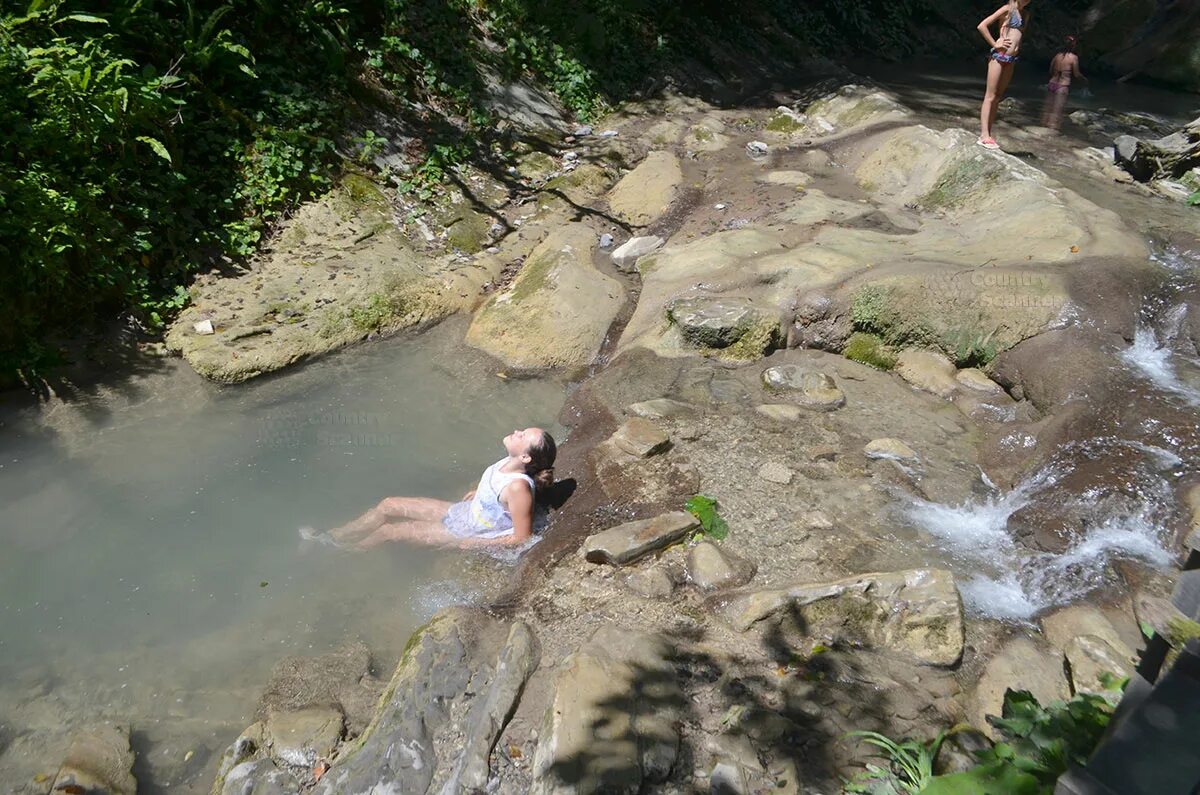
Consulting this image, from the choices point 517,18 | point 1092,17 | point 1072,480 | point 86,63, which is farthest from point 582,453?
point 1092,17

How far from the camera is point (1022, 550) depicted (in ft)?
13.8

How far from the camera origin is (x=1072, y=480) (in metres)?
4.53

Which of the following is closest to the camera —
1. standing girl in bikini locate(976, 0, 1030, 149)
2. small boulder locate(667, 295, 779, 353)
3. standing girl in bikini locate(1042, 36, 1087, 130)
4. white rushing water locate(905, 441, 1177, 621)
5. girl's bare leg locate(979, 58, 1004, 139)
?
white rushing water locate(905, 441, 1177, 621)

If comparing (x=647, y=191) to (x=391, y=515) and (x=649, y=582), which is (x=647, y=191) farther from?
(x=649, y=582)

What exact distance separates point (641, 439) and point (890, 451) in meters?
1.56

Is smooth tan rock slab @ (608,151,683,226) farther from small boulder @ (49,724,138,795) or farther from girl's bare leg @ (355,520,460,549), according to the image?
small boulder @ (49,724,138,795)

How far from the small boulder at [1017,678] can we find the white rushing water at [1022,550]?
0.88 ft

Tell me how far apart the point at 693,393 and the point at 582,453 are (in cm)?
97

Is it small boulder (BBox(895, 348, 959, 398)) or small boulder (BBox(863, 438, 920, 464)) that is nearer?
small boulder (BBox(863, 438, 920, 464))

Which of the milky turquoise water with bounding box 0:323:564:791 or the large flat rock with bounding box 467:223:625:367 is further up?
the large flat rock with bounding box 467:223:625:367

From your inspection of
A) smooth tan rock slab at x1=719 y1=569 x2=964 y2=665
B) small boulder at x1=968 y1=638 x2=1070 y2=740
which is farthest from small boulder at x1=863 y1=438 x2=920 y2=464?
small boulder at x1=968 y1=638 x2=1070 y2=740

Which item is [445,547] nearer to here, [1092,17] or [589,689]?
[589,689]

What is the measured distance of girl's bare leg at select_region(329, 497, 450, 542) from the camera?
495 cm

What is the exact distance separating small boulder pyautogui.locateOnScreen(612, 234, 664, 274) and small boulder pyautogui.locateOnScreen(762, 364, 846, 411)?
7.80 ft
